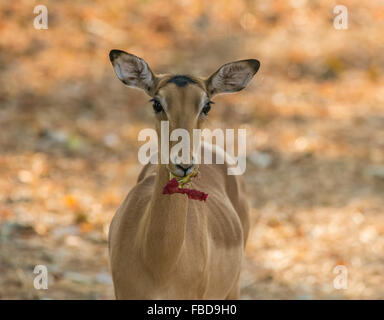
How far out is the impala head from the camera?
14.2ft

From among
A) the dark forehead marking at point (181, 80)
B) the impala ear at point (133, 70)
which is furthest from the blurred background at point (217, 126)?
the dark forehead marking at point (181, 80)

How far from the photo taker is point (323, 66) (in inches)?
514

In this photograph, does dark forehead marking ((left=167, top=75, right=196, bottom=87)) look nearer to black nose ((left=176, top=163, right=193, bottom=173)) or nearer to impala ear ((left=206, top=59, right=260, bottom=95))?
impala ear ((left=206, top=59, right=260, bottom=95))

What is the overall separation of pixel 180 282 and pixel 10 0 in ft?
33.7

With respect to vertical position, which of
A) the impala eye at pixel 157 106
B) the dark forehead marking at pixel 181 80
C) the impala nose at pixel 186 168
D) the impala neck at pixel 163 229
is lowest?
the impala neck at pixel 163 229

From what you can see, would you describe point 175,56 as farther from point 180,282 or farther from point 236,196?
point 180,282

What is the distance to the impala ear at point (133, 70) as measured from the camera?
4938 millimetres

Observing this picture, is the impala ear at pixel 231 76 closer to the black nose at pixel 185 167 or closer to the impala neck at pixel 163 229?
the impala neck at pixel 163 229

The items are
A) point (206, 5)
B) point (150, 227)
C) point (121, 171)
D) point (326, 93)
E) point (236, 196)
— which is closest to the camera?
point (150, 227)

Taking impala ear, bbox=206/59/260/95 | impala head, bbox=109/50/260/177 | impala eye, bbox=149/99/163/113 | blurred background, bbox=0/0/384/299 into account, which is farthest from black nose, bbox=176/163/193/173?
blurred background, bbox=0/0/384/299

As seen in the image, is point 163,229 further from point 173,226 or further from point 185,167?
point 185,167

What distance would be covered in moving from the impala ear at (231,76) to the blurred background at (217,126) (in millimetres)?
2974
